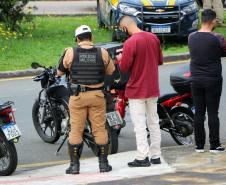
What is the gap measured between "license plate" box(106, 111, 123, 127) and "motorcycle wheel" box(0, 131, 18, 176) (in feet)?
3.74

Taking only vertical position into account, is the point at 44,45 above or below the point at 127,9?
below

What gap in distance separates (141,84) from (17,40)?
11411 millimetres

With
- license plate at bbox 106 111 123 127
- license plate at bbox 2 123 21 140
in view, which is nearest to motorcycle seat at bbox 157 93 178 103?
license plate at bbox 106 111 123 127

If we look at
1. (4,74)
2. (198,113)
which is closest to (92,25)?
(4,74)

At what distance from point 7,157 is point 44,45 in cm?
1050

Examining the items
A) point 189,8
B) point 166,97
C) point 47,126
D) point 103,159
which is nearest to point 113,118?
point 103,159

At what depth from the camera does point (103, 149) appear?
8.61 m

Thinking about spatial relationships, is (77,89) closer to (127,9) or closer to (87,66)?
(87,66)

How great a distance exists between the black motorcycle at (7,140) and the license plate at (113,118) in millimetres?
1055

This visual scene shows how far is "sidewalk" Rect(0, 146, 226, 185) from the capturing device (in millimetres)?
7965

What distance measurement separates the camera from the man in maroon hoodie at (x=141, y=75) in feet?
28.0

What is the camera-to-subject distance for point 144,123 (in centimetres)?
867

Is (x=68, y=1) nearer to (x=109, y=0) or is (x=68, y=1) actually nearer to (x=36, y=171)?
(x=109, y=0)

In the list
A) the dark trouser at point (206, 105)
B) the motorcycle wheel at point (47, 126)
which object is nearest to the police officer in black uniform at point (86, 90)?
the dark trouser at point (206, 105)
